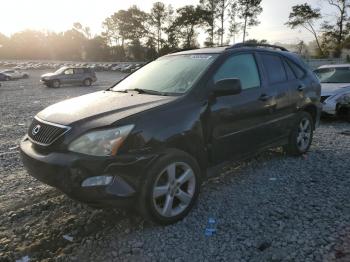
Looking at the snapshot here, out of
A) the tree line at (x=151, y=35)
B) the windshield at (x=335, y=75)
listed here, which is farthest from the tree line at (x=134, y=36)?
the windshield at (x=335, y=75)

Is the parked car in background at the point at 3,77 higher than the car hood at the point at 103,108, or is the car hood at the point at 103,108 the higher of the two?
the car hood at the point at 103,108

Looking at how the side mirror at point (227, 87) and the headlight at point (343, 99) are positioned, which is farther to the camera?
the headlight at point (343, 99)

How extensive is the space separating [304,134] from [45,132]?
→ 14.0 ft

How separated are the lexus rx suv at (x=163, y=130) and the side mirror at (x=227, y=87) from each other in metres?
0.01

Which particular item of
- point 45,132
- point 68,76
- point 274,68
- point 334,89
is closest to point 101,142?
point 45,132

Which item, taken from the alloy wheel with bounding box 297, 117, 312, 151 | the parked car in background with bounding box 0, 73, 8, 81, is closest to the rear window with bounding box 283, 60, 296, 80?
the alloy wheel with bounding box 297, 117, 312, 151

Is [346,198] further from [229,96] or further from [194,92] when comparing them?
[194,92]

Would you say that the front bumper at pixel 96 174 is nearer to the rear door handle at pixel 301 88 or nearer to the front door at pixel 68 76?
the rear door handle at pixel 301 88

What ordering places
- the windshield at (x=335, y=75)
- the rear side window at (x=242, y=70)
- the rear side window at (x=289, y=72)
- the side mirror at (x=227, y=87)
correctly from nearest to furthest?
the side mirror at (x=227, y=87), the rear side window at (x=242, y=70), the rear side window at (x=289, y=72), the windshield at (x=335, y=75)

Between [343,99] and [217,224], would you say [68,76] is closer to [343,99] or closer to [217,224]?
[343,99]

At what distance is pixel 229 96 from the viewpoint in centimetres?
433

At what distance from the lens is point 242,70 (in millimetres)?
4734

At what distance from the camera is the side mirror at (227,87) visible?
13.2ft

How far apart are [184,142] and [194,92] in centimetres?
58
